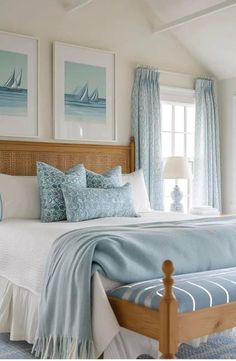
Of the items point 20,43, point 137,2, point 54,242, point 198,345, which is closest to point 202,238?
point 198,345

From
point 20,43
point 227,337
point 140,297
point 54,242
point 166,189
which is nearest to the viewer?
point 140,297

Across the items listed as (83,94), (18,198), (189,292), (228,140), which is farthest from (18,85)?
(189,292)

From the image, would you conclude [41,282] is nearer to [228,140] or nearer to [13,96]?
[13,96]

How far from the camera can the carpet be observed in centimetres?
321

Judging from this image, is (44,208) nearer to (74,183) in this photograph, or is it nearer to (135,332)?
(74,183)

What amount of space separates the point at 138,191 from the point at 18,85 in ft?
4.97

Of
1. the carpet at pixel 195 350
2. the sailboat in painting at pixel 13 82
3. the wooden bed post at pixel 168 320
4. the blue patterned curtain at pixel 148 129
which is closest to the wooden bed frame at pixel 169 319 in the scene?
the wooden bed post at pixel 168 320

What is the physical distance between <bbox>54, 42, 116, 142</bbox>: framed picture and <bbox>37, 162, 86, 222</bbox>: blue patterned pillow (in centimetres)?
83

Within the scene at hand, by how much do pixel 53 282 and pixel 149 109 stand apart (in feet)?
10.8

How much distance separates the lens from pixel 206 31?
5770 mm

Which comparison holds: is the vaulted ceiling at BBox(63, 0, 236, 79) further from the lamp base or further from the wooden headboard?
the lamp base

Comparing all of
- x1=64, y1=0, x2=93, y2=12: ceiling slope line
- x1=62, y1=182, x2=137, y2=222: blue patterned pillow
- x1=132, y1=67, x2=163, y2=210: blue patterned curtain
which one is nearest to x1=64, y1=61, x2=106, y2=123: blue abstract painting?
x1=132, y1=67, x2=163, y2=210: blue patterned curtain

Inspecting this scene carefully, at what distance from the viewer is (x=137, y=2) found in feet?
18.8

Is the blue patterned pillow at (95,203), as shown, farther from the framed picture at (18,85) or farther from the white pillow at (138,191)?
the framed picture at (18,85)
